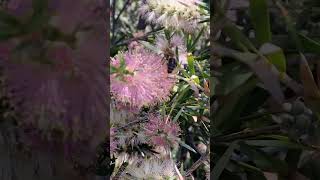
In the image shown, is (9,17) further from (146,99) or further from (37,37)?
(146,99)

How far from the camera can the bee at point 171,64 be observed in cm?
59

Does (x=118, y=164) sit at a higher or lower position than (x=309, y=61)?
lower

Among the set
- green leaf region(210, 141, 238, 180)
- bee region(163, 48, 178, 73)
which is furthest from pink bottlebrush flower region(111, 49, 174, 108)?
green leaf region(210, 141, 238, 180)

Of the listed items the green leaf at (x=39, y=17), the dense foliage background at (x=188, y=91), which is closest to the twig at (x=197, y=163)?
the dense foliage background at (x=188, y=91)

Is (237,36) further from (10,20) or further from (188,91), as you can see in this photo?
(10,20)

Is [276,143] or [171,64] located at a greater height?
[171,64]

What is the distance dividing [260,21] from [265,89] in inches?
3.7

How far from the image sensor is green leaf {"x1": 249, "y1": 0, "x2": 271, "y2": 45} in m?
0.57

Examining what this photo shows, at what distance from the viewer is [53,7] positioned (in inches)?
21.1

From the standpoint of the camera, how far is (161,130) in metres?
0.58

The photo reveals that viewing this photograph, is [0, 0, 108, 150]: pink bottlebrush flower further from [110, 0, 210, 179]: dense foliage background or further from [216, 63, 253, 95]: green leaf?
[216, 63, 253, 95]: green leaf

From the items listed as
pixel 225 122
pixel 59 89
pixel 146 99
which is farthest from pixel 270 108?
pixel 59 89

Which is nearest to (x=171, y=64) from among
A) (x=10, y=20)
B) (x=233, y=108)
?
(x=233, y=108)

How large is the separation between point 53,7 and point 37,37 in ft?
0.14
